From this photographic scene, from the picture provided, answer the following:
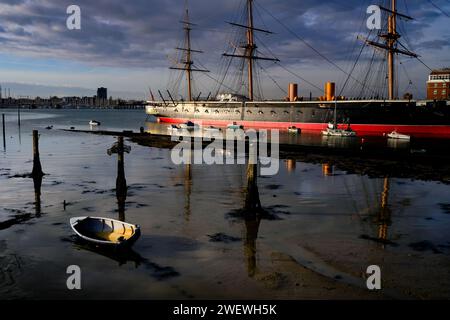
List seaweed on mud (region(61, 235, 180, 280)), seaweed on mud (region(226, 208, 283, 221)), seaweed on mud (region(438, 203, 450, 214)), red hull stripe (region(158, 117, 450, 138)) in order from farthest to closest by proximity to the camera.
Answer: red hull stripe (region(158, 117, 450, 138)), seaweed on mud (region(438, 203, 450, 214)), seaweed on mud (region(226, 208, 283, 221)), seaweed on mud (region(61, 235, 180, 280))

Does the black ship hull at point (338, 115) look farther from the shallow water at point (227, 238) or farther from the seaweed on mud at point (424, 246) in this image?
the seaweed on mud at point (424, 246)

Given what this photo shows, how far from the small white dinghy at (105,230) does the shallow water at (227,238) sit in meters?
0.47

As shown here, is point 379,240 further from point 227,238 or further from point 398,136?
point 398,136

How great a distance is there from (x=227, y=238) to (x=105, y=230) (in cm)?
454

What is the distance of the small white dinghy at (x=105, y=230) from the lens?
12609 mm

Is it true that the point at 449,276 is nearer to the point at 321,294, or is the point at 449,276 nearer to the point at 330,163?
the point at 321,294

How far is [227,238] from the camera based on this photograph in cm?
1422

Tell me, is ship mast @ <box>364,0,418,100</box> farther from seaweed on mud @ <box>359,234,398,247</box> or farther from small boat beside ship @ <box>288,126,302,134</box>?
seaweed on mud @ <box>359,234,398,247</box>

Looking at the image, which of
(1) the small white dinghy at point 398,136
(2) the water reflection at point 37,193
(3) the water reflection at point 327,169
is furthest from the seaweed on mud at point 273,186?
(1) the small white dinghy at point 398,136

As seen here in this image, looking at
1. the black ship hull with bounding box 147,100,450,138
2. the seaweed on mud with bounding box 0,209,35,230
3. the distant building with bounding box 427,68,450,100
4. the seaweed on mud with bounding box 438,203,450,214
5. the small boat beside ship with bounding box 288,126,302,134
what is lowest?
the seaweed on mud with bounding box 0,209,35,230

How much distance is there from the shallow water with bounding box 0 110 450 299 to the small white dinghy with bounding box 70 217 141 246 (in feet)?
1.55

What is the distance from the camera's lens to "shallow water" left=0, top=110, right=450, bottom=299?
411 inches

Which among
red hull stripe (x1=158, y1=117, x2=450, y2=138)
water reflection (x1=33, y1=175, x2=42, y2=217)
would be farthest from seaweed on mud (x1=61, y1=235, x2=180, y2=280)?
red hull stripe (x1=158, y1=117, x2=450, y2=138)
